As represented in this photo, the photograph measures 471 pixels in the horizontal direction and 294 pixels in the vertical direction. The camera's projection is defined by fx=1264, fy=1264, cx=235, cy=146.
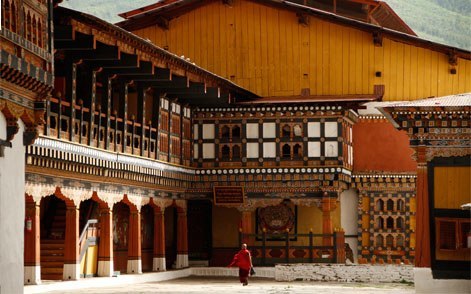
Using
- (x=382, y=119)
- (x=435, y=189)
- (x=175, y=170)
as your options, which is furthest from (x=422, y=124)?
(x=382, y=119)

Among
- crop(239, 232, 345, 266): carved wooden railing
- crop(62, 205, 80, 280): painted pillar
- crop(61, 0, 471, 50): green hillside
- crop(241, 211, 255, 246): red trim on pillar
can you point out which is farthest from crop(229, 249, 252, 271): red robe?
crop(61, 0, 471, 50): green hillside

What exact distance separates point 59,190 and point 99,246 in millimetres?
3831

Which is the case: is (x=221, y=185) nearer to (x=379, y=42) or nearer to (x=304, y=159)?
(x=304, y=159)

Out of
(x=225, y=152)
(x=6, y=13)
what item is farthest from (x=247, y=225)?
(x=6, y=13)

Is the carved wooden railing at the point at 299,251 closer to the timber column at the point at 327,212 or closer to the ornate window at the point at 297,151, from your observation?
the timber column at the point at 327,212

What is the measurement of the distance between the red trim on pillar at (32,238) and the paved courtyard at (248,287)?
114 centimetres

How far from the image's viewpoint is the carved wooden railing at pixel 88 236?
3322cm

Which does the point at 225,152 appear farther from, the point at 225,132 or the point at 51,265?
the point at 51,265

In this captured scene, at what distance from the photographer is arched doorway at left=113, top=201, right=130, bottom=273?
38.4 m

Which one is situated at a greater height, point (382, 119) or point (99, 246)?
point (382, 119)

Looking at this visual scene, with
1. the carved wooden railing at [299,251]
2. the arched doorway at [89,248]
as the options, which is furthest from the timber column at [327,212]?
the arched doorway at [89,248]

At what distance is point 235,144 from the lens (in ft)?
141

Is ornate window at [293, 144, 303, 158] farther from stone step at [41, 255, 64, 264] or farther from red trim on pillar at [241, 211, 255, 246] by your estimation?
stone step at [41, 255, 64, 264]

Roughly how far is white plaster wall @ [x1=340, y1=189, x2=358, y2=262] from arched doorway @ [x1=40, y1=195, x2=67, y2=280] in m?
12.5
